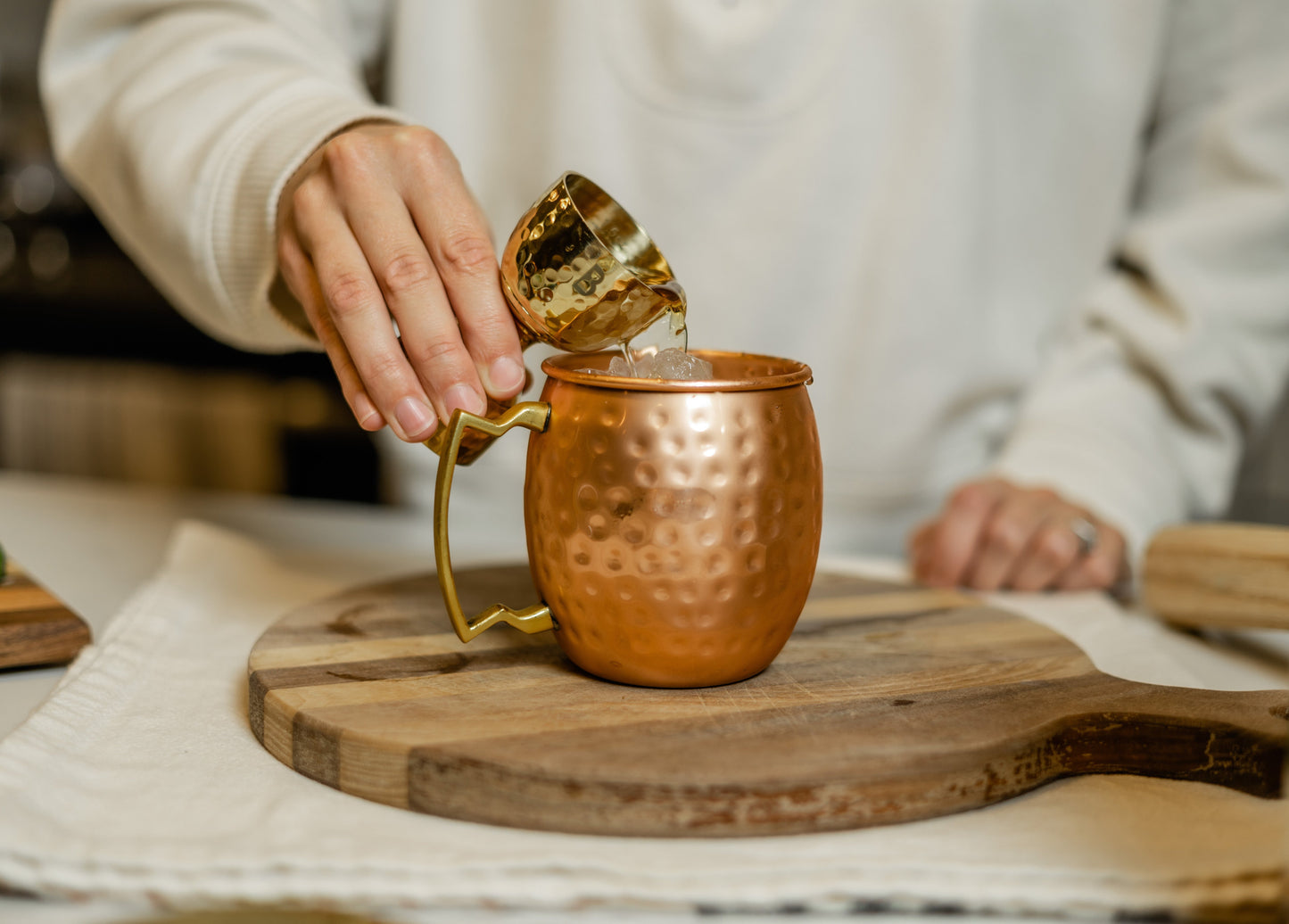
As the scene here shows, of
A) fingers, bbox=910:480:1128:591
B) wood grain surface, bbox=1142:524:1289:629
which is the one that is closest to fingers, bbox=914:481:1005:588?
fingers, bbox=910:480:1128:591

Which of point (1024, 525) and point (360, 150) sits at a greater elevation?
point (360, 150)

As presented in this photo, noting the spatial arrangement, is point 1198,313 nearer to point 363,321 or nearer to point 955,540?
point 955,540

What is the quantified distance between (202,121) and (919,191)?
2.32 ft

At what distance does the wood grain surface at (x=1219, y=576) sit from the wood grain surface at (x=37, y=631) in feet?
2.53

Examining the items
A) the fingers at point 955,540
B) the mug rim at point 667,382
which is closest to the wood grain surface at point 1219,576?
the fingers at point 955,540

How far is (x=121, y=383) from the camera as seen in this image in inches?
107

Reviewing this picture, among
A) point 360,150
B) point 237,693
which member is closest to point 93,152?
point 360,150

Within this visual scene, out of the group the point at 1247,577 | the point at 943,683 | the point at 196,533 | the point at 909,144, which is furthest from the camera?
the point at 909,144

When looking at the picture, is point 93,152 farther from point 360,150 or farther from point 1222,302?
point 1222,302

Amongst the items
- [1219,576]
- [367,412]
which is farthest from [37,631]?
[1219,576]

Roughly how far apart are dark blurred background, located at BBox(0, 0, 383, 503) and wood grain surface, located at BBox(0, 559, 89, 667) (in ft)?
5.91

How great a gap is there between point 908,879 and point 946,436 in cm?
89

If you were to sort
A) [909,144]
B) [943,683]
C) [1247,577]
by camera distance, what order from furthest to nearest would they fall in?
[909,144], [1247,577], [943,683]

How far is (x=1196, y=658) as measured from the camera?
2.64 feet
